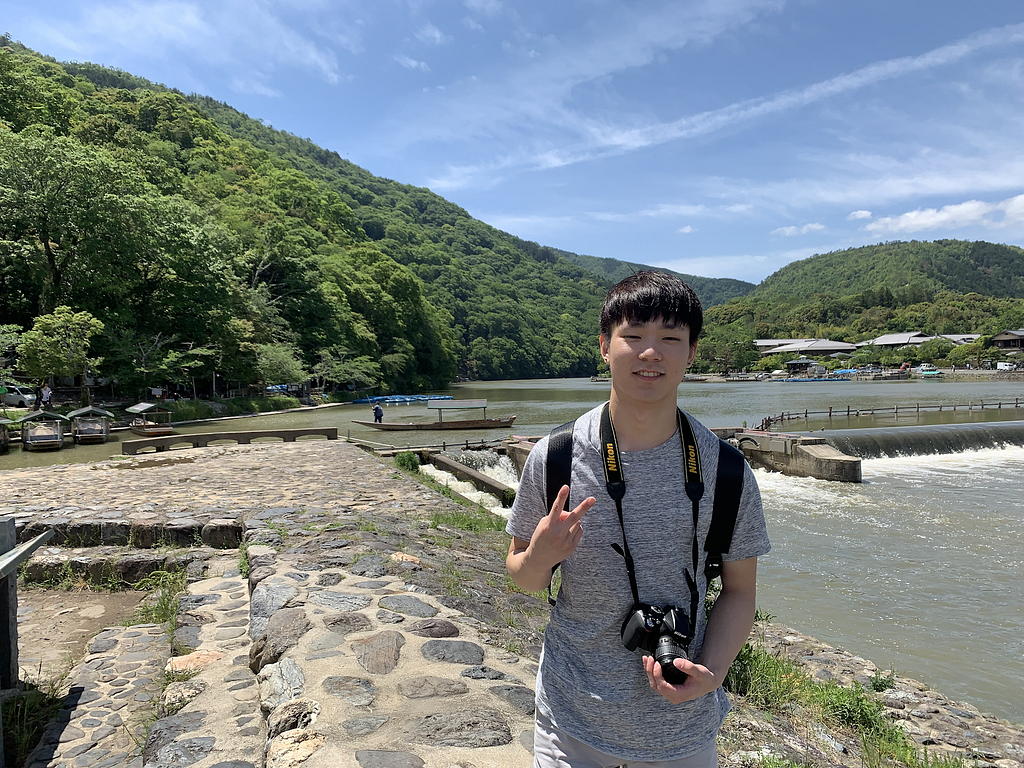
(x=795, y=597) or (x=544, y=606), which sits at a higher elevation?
(x=544, y=606)

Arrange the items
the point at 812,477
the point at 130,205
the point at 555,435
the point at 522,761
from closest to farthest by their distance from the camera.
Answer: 1. the point at 555,435
2. the point at 522,761
3. the point at 812,477
4. the point at 130,205

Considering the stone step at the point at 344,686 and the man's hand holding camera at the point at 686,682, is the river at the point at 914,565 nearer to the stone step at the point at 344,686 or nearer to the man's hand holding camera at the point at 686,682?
the stone step at the point at 344,686

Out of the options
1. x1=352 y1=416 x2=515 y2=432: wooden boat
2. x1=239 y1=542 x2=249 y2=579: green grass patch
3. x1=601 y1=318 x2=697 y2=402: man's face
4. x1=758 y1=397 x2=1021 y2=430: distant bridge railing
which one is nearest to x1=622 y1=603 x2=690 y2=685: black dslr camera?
x1=601 y1=318 x2=697 y2=402: man's face

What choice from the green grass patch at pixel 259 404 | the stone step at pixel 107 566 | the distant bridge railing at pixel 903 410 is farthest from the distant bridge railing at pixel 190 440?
the distant bridge railing at pixel 903 410

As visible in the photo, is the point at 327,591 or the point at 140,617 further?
the point at 140,617

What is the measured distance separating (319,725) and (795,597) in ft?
31.1

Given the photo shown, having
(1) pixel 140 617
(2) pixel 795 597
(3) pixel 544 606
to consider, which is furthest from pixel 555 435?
(2) pixel 795 597

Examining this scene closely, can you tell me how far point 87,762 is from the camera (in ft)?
10.5

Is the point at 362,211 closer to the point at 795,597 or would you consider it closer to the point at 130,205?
the point at 130,205

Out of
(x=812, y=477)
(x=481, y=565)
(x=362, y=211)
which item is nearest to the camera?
(x=481, y=565)

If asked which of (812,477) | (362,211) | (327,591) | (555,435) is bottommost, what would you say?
(812,477)

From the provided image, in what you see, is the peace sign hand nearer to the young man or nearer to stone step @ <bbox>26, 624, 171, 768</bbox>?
the young man

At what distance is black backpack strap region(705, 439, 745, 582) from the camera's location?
1.56 metres

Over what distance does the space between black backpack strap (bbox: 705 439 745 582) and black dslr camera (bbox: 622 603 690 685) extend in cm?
18
